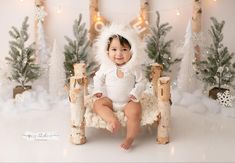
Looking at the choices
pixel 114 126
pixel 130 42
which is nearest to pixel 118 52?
pixel 130 42

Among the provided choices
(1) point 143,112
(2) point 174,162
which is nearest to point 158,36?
(1) point 143,112

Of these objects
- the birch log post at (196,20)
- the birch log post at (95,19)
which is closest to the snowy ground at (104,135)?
the birch log post at (196,20)

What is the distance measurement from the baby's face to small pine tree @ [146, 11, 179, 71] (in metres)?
1.29

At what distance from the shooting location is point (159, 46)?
439 centimetres

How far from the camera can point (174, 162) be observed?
2.78 metres

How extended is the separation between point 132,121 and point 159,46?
5.27ft

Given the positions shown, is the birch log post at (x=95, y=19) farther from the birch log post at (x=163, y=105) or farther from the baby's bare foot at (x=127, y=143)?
the baby's bare foot at (x=127, y=143)

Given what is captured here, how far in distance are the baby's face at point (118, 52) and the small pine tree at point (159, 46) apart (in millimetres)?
1292

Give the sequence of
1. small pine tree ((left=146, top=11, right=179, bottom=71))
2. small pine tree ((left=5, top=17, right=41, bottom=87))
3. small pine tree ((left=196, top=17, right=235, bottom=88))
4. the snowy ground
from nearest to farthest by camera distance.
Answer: the snowy ground, small pine tree ((left=196, top=17, right=235, bottom=88)), small pine tree ((left=5, top=17, right=41, bottom=87)), small pine tree ((left=146, top=11, right=179, bottom=71))

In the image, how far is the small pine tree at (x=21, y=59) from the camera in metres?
4.17

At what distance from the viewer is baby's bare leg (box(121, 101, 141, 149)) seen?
2935 mm

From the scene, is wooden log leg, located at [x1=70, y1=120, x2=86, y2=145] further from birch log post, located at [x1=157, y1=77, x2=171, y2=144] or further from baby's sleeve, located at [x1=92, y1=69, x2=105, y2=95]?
birch log post, located at [x1=157, y1=77, x2=171, y2=144]

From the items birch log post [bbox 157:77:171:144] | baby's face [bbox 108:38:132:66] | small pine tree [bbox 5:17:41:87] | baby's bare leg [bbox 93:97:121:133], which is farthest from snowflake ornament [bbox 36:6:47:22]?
birch log post [bbox 157:77:171:144]

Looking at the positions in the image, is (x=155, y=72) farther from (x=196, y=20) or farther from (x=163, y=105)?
(x=196, y=20)
